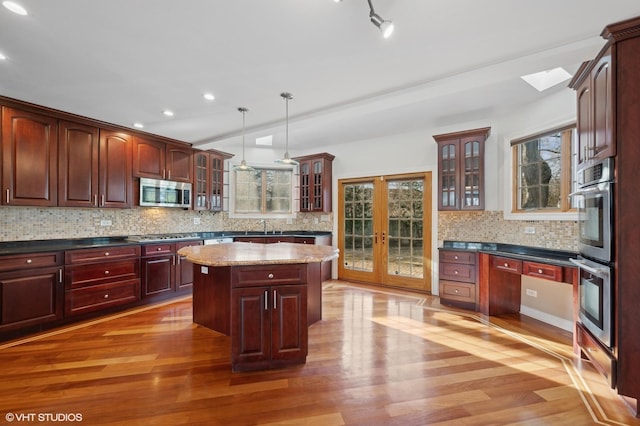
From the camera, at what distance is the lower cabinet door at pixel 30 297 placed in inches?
111

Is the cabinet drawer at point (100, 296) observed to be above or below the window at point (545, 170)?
below

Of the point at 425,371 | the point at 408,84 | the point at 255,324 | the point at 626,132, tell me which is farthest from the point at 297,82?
the point at 425,371

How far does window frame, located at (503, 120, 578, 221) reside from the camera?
317 centimetres

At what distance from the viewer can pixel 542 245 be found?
3.42 m

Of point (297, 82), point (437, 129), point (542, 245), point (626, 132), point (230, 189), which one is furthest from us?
point (230, 189)

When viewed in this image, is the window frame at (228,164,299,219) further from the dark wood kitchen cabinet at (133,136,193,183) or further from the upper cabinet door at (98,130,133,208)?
the upper cabinet door at (98,130,133,208)

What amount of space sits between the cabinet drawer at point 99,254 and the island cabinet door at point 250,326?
7.62 feet

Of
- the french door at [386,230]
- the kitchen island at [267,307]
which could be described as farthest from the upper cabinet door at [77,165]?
the french door at [386,230]

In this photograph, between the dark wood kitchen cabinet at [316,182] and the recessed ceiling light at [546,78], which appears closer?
the recessed ceiling light at [546,78]

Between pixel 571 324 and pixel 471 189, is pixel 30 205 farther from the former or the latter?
pixel 571 324

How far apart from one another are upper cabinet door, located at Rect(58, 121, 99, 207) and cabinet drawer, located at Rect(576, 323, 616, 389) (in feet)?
17.3

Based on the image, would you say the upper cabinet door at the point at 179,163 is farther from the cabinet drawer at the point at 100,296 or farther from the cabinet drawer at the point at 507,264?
the cabinet drawer at the point at 507,264

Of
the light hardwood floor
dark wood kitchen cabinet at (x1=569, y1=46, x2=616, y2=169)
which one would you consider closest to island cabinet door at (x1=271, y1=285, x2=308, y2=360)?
the light hardwood floor

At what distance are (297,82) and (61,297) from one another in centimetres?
343
